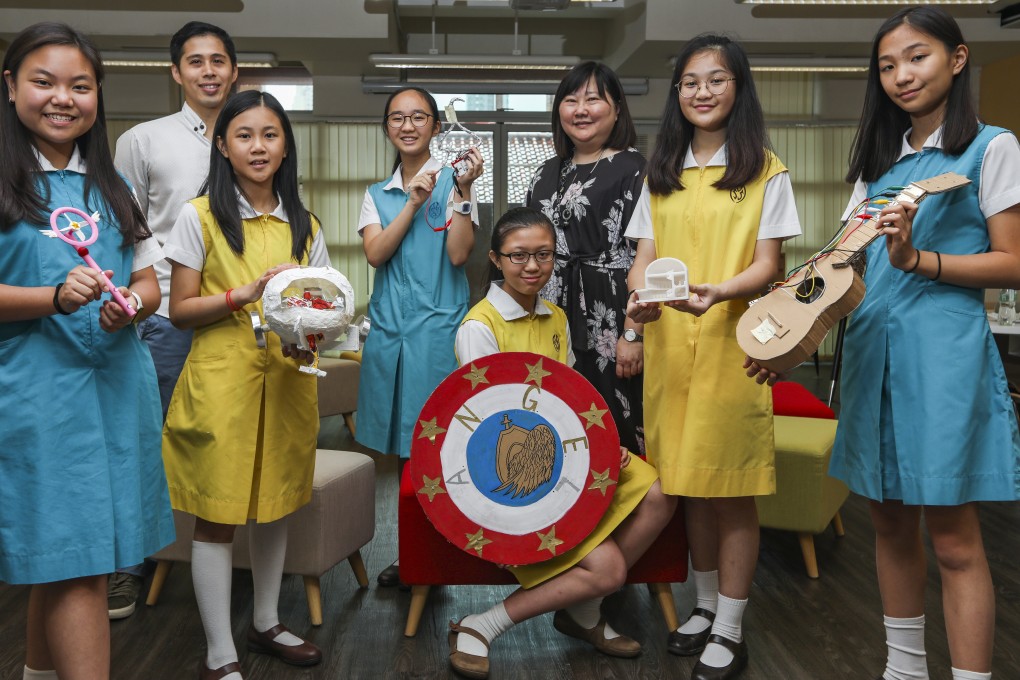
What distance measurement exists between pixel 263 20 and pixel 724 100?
18.6 ft

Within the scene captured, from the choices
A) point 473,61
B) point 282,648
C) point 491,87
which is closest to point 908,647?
point 282,648

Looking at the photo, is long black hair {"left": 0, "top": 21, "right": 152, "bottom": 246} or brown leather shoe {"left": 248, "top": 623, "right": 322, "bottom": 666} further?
brown leather shoe {"left": 248, "top": 623, "right": 322, "bottom": 666}

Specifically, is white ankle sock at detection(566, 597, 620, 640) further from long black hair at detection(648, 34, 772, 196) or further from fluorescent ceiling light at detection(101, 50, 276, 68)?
fluorescent ceiling light at detection(101, 50, 276, 68)

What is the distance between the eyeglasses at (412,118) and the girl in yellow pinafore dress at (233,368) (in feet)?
1.59

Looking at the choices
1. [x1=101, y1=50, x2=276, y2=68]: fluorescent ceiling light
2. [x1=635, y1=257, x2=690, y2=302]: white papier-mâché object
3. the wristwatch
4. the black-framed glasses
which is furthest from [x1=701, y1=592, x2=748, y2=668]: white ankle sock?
[x1=101, y1=50, x2=276, y2=68]: fluorescent ceiling light

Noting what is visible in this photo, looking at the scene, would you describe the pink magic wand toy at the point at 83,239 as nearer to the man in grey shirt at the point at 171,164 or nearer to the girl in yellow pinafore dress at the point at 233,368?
the girl in yellow pinafore dress at the point at 233,368

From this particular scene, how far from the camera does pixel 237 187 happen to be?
215 cm

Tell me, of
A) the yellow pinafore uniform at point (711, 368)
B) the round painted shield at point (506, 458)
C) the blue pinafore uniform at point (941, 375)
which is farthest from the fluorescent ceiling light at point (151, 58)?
the blue pinafore uniform at point (941, 375)

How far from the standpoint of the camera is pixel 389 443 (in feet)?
8.92

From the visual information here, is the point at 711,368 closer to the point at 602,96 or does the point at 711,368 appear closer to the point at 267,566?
the point at 602,96

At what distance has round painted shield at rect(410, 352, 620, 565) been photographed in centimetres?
213

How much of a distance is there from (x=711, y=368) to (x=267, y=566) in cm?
125

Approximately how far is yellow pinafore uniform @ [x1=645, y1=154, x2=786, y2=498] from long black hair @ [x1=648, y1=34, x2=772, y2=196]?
1.3 inches

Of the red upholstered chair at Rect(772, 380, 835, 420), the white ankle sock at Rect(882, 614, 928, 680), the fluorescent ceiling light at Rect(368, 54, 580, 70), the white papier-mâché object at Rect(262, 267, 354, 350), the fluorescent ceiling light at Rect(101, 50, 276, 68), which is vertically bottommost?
the white ankle sock at Rect(882, 614, 928, 680)
